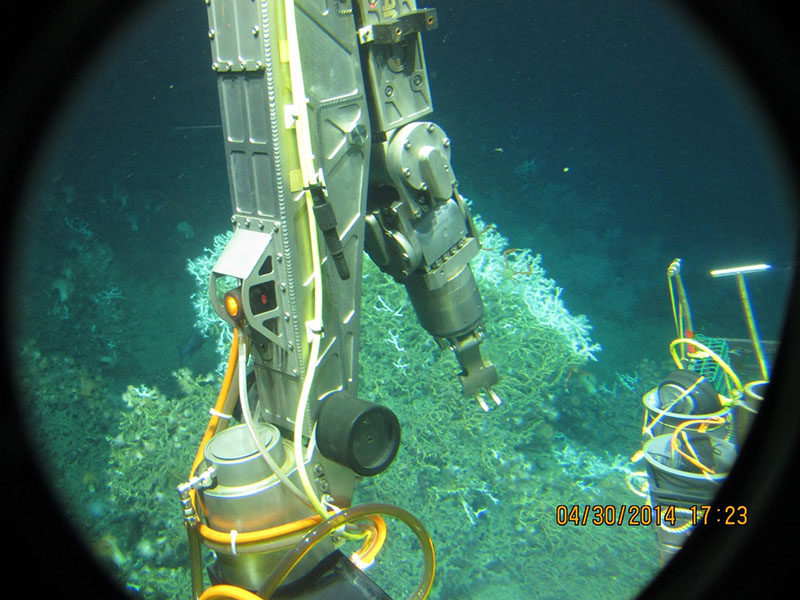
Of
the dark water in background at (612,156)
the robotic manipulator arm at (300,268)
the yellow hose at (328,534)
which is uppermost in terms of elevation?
the dark water in background at (612,156)

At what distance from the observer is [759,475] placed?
1326 millimetres

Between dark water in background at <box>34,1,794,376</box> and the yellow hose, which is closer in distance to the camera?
the yellow hose

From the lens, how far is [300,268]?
189 centimetres

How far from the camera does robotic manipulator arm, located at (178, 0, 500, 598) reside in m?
1.78

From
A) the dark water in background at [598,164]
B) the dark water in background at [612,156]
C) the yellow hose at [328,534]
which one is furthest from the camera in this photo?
the dark water in background at [612,156]

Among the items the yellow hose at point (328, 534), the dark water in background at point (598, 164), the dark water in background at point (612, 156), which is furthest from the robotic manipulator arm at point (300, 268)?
the dark water in background at point (612, 156)

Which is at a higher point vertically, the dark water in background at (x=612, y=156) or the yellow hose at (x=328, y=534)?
the dark water in background at (x=612, y=156)

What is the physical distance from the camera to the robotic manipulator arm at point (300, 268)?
5.83ft

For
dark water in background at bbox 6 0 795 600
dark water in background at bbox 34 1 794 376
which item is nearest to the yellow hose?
dark water in background at bbox 6 0 795 600

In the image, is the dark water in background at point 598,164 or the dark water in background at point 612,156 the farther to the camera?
the dark water in background at point 612,156

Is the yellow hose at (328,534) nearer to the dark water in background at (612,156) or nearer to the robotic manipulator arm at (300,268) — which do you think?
the robotic manipulator arm at (300,268)

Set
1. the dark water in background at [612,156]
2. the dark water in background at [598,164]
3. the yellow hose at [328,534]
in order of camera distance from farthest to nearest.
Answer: the dark water in background at [612,156] < the dark water in background at [598,164] < the yellow hose at [328,534]

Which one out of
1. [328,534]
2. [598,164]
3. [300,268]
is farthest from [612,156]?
[328,534]

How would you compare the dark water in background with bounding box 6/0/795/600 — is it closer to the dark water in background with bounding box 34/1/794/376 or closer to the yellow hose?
the dark water in background with bounding box 34/1/794/376
